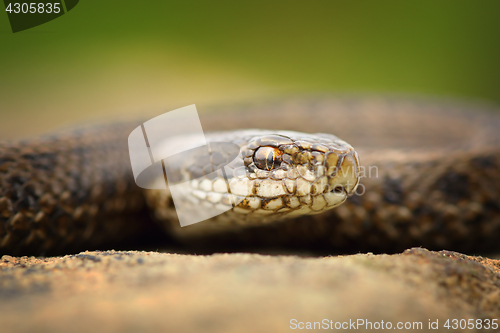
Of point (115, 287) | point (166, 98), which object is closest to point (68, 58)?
point (166, 98)

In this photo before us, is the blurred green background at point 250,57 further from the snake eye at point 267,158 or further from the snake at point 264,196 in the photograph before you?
the snake eye at point 267,158

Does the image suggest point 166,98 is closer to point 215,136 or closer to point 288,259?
point 215,136

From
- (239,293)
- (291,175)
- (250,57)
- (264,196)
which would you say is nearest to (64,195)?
(264,196)

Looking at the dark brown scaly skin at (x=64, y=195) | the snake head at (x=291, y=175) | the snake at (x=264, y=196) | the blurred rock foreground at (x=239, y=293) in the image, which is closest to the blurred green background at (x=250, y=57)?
the dark brown scaly skin at (x=64, y=195)

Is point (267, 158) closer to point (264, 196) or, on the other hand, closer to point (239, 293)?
point (264, 196)

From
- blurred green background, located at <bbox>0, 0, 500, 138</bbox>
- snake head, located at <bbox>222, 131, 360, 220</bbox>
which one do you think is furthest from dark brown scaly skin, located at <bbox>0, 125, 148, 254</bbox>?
blurred green background, located at <bbox>0, 0, 500, 138</bbox>

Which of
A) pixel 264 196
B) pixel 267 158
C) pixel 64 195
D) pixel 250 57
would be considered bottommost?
pixel 264 196
